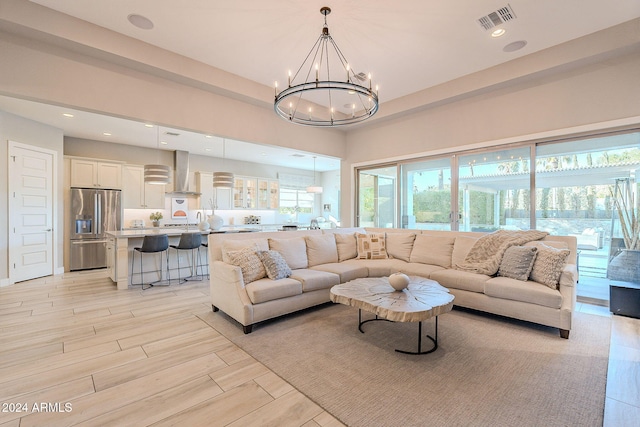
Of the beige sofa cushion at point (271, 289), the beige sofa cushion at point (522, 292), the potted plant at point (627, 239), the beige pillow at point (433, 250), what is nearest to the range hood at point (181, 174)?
the beige sofa cushion at point (271, 289)

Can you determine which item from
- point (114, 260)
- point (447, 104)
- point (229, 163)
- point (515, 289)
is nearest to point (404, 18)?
point (447, 104)

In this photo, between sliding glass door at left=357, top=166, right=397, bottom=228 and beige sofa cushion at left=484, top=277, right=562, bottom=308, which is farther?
sliding glass door at left=357, top=166, right=397, bottom=228

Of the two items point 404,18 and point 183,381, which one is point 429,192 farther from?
point 183,381

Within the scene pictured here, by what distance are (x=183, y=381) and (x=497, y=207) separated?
488cm

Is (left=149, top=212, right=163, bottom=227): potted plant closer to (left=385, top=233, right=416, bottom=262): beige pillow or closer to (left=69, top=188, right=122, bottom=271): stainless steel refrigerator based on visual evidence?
(left=69, top=188, right=122, bottom=271): stainless steel refrigerator

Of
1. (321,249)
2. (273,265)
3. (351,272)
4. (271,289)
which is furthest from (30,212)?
(351,272)

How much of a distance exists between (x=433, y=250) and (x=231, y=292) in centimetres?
290

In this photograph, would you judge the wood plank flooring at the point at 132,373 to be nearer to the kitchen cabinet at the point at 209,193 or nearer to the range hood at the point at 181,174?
the range hood at the point at 181,174

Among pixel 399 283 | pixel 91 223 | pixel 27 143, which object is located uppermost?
pixel 27 143

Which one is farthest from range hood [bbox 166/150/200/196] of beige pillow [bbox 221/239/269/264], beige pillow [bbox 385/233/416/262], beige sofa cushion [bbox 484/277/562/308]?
beige sofa cushion [bbox 484/277/562/308]

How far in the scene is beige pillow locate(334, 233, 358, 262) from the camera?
466 centimetres

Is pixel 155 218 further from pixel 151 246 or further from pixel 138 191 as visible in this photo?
pixel 151 246

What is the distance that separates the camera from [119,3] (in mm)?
2916

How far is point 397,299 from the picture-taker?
2602 mm
